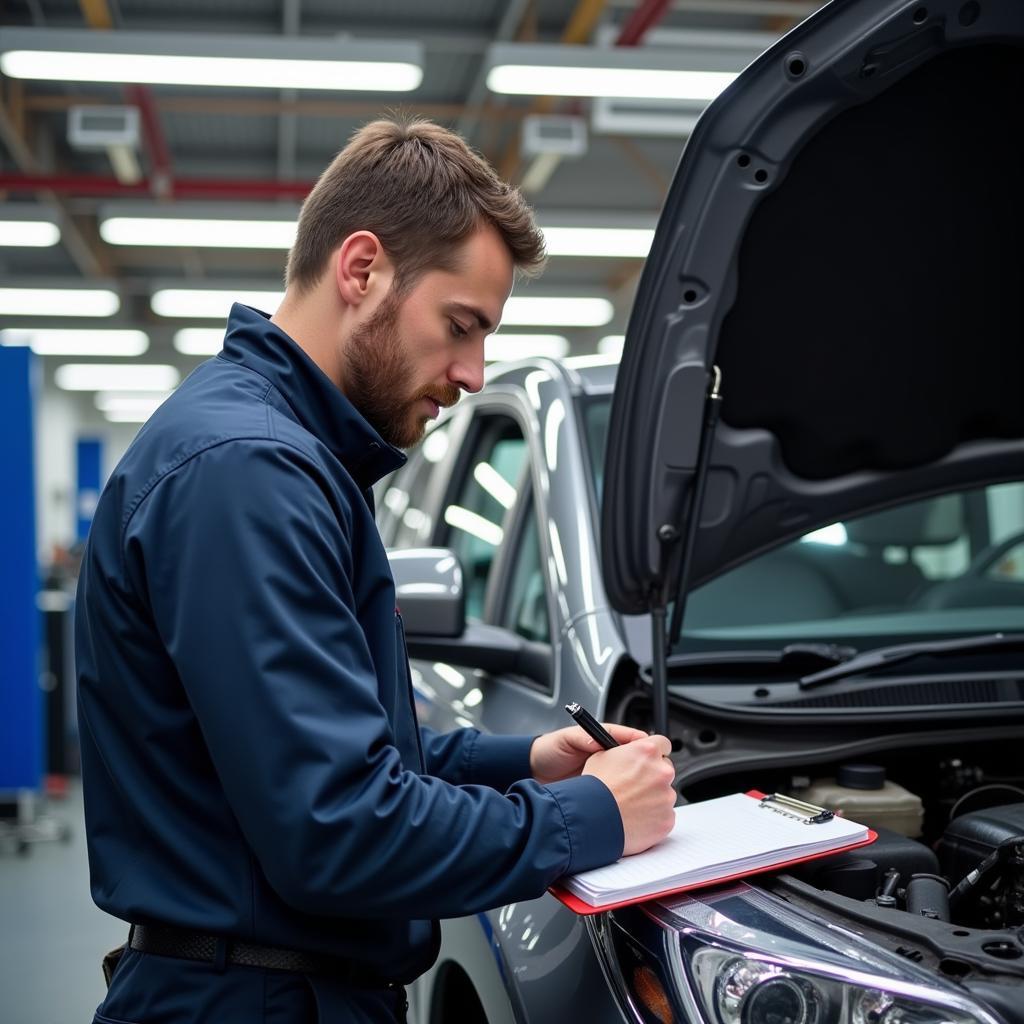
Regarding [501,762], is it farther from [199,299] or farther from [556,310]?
[556,310]

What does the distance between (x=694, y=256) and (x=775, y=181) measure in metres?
0.16

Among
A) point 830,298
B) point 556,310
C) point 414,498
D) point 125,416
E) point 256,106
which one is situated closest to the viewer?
point 830,298

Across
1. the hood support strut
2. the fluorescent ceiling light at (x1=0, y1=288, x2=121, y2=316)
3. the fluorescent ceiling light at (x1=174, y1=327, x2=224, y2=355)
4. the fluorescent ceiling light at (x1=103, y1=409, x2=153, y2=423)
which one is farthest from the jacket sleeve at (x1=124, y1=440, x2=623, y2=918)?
the fluorescent ceiling light at (x1=103, y1=409, x2=153, y2=423)

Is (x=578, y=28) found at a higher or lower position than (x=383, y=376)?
higher

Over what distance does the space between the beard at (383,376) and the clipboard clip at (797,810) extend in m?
0.67

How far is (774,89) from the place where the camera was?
1706 mm

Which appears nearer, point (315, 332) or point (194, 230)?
point (315, 332)

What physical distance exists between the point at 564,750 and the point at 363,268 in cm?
68

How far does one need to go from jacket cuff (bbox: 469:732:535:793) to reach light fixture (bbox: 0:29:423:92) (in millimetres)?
4488

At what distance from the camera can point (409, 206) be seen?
53.3 inches

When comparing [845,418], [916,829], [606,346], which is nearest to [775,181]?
[845,418]

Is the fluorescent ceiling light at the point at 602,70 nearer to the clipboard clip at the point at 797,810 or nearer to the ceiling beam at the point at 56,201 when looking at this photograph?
the ceiling beam at the point at 56,201

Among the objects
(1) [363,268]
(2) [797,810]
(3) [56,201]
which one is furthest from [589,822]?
(3) [56,201]

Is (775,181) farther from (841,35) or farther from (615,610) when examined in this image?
(615,610)
